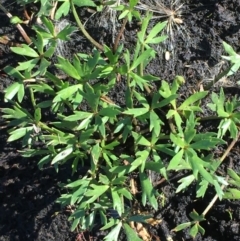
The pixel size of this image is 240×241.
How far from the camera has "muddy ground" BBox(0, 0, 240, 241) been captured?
245 cm

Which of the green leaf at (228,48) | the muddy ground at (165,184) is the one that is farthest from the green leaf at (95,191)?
the green leaf at (228,48)

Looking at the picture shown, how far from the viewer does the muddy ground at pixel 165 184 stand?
2.45 m

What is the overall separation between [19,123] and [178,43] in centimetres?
81

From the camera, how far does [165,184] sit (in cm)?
249

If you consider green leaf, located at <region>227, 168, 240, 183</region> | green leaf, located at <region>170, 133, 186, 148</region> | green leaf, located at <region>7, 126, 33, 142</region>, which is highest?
green leaf, located at <region>170, 133, 186, 148</region>

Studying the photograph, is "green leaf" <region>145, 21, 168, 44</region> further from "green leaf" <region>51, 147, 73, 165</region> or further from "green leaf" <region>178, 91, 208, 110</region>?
"green leaf" <region>51, 147, 73, 165</region>

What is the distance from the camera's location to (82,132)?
7.28 ft

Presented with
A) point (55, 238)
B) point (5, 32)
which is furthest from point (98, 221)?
point (5, 32)

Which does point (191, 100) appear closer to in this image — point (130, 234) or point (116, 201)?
point (116, 201)

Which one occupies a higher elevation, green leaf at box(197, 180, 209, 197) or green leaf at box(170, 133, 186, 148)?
green leaf at box(170, 133, 186, 148)

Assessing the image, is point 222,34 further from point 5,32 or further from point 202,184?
point 5,32

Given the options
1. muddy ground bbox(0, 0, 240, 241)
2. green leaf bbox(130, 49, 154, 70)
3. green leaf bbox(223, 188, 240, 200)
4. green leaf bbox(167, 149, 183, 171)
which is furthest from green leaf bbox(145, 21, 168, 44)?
green leaf bbox(223, 188, 240, 200)

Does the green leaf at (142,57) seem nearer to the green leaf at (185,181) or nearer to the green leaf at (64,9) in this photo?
the green leaf at (64,9)

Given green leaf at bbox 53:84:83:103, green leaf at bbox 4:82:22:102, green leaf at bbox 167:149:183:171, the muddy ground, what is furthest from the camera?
the muddy ground
